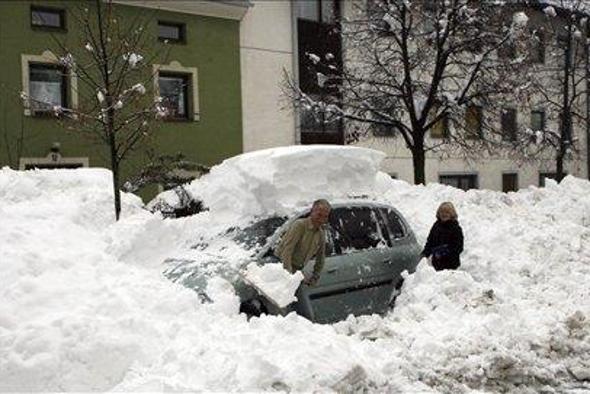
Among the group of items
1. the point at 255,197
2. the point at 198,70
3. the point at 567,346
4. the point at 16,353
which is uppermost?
the point at 198,70

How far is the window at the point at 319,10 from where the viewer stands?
70.2 feet

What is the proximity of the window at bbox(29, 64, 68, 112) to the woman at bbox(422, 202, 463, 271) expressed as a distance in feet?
35.8

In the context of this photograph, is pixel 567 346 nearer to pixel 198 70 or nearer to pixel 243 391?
pixel 243 391

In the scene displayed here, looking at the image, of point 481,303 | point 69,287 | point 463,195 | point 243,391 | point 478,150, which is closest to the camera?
point 243,391

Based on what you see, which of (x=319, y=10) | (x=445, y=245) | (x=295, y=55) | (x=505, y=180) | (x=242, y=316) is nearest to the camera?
(x=242, y=316)

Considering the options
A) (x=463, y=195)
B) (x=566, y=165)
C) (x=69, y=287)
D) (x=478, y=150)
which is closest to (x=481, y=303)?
(x=69, y=287)

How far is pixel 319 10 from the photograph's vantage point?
21828 millimetres

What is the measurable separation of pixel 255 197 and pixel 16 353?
12.8 ft

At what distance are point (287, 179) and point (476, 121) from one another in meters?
10.8

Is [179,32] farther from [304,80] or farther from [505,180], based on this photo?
[505,180]

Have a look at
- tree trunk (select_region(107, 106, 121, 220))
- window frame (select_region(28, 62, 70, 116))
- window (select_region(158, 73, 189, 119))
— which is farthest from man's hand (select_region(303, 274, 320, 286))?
window (select_region(158, 73, 189, 119))

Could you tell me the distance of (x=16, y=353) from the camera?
211 inches

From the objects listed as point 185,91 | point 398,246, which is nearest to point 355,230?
point 398,246

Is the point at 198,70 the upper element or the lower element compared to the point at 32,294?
upper
